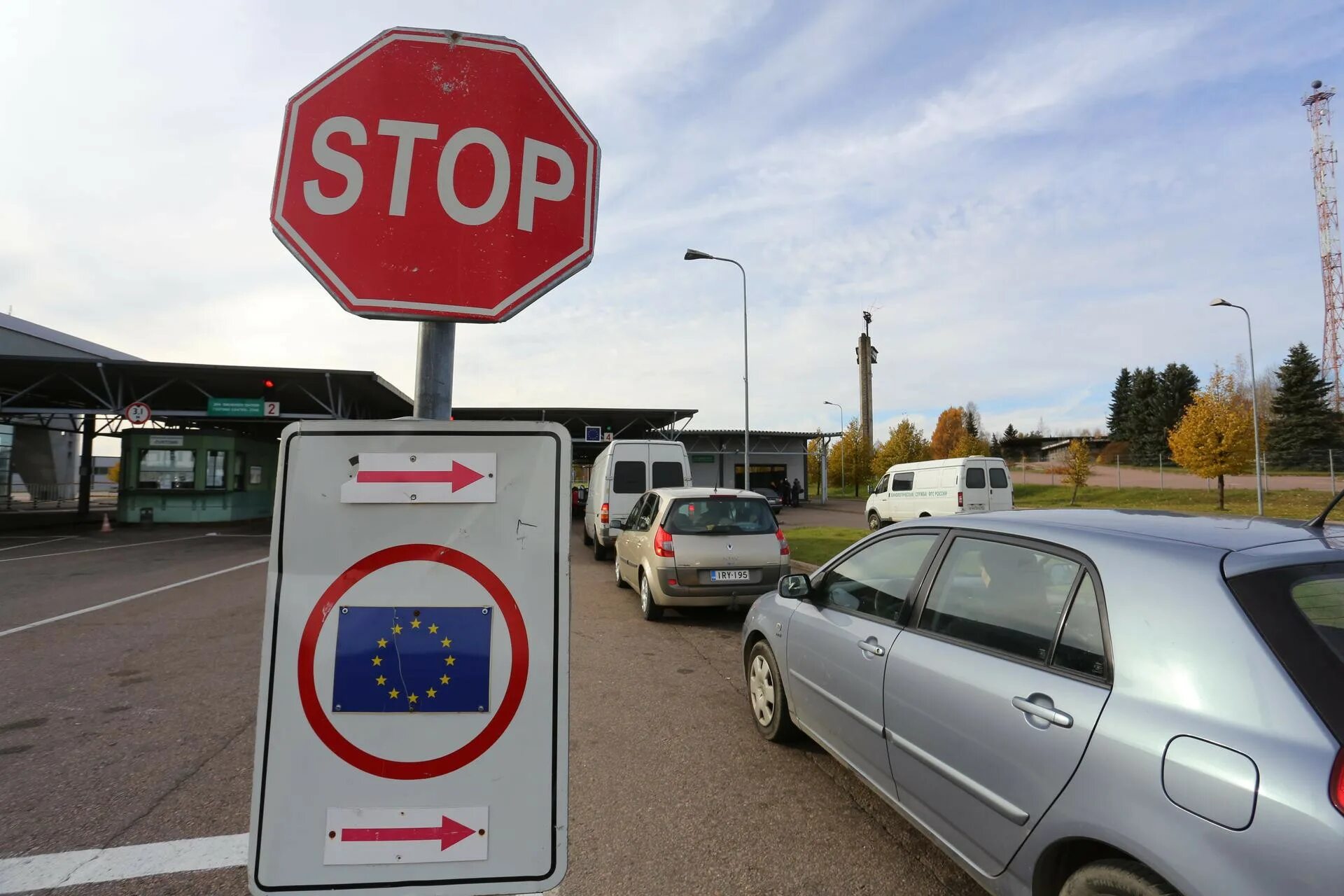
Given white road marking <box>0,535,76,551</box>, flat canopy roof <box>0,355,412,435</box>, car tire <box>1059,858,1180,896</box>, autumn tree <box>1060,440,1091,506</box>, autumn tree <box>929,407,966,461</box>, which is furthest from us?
autumn tree <box>929,407,966,461</box>

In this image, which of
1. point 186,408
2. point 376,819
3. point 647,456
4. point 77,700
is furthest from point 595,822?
point 186,408

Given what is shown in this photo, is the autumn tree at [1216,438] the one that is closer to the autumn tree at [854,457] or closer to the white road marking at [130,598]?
the autumn tree at [854,457]

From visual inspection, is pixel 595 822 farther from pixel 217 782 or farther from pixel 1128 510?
pixel 1128 510

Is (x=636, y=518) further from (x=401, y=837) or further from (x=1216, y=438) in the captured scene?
(x=1216, y=438)

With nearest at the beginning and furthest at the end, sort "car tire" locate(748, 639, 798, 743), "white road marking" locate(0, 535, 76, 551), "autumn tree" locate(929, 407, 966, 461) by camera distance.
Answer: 1. "car tire" locate(748, 639, 798, 743)
2. "white road marking" locate(0, 535, 76, 551)
3. "autumn tree" locate(929, 407, 966, 461)

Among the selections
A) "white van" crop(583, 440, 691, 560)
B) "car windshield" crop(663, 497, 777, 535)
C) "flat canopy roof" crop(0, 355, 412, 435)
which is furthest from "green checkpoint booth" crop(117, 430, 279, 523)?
"car windshield" crop(663, 497, 777, 535)

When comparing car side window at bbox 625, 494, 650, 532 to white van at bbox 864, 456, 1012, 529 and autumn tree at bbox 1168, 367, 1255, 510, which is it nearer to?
white van at bbox 864, 456, 1012, 529

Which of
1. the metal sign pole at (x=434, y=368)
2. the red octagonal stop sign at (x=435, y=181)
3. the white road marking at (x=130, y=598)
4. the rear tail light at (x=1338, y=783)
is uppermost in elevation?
the red octagonal stop sign at (x=435, y=181)

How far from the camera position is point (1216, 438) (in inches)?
1181

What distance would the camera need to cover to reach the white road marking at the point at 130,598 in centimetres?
752

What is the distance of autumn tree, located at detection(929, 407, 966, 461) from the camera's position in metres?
59.2

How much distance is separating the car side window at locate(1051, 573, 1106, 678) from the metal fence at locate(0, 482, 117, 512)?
4315cm

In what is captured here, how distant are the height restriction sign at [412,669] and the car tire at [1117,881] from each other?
146 centimetres

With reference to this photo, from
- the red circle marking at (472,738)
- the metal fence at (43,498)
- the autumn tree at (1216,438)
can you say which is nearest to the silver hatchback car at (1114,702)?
the red circle marking at (472,738)
